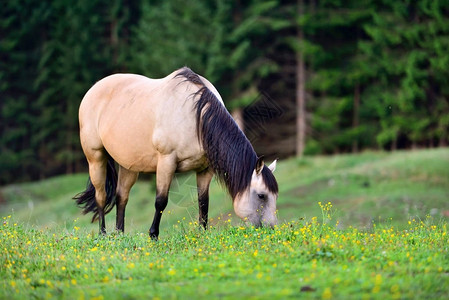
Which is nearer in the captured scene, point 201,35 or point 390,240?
point 390,240

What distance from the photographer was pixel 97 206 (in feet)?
35.4

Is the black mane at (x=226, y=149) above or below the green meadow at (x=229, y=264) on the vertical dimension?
above

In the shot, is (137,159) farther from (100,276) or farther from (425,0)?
(425,0)

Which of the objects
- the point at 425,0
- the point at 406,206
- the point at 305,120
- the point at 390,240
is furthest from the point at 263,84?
the point at 390,240

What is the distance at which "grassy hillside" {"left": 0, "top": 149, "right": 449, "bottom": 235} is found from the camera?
19.1 meters

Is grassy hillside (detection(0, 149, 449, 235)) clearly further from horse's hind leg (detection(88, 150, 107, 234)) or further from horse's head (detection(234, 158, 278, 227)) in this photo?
A: horse's head (detection(234, 158, 278, 227))

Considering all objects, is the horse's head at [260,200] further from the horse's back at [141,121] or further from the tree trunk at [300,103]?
the tree trunk at [300,103]

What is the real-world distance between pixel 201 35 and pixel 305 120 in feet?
24.7

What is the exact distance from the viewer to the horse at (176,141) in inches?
341

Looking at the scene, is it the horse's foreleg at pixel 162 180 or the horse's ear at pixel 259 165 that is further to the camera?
the horse's foreleg at pixel 162 180

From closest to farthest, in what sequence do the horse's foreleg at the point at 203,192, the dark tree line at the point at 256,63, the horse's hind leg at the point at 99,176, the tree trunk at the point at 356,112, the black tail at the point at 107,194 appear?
1. the horse's foreleg at the point at 203,192
2. the horse's hind leg at the point at 99,176
3. the black tail at the point at 107,194
4. the dark tree line at the point at 256,63
5. the tree trunk at the point at 356,112

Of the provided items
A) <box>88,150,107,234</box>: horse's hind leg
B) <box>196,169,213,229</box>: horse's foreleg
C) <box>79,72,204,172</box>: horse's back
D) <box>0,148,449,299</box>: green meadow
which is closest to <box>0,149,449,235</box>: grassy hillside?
<box>88,150,107,234</box>: horse's hind leg

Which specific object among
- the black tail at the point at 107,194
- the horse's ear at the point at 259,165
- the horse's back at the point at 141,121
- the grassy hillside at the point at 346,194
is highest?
the horse's back at the point at 141,121

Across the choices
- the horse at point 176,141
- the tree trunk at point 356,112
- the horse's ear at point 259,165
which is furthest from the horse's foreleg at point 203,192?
the tree trunk at point 356,112
